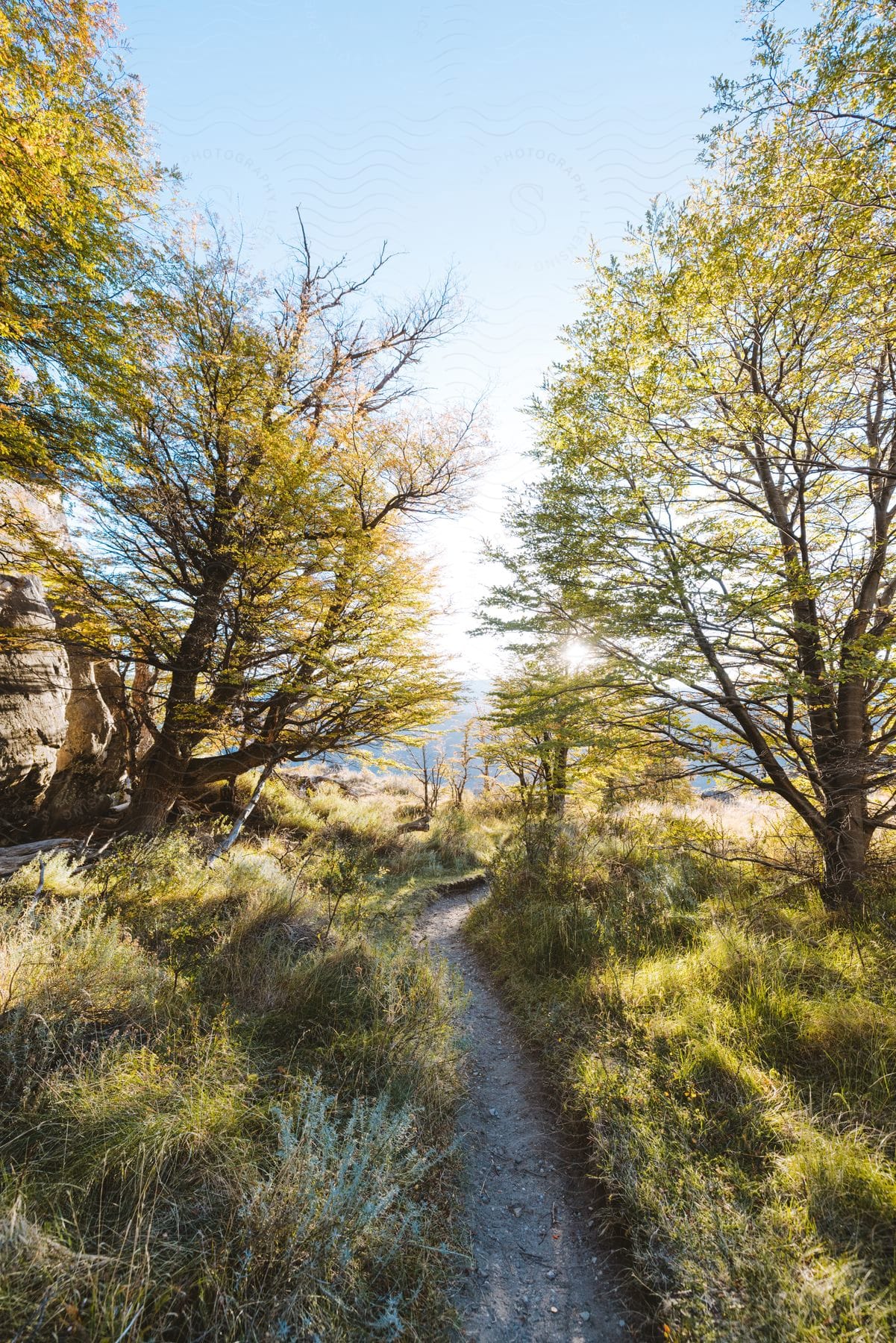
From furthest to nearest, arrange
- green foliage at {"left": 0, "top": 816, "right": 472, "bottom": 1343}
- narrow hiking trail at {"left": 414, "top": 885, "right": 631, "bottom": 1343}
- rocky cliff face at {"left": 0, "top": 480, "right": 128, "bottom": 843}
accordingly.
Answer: rocky cliff face at {"left": 0, "top": 480, "right": 128, "bottom": 843}, narrow hiking trail at {"left": 414, "top": 885, "right": 631, "bottom": 1343}, green foliage at {"left": 0, "top": 816, "right": 472, "bottom": 1343}

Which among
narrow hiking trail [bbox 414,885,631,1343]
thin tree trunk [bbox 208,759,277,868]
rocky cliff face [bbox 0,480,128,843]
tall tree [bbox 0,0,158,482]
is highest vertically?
tall tree [bbox 0,0,158,482]

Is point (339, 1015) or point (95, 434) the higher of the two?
point (95, 434)

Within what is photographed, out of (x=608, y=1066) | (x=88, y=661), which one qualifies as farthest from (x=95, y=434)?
(x=608, y=1066)

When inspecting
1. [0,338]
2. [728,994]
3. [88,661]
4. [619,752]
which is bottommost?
[728,994]

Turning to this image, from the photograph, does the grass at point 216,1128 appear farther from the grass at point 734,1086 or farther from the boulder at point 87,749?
the boulder at point 87,749

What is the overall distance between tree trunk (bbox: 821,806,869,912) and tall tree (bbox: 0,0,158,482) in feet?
31.3

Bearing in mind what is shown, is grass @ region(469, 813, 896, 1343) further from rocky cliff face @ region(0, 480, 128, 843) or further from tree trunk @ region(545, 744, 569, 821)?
rocky cliff face @ region(0, 480, 128, 843)

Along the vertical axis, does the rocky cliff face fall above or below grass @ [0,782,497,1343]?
above

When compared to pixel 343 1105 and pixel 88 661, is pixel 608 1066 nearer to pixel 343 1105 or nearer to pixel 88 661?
pixel 343 1105

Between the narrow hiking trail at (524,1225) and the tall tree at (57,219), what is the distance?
290 inches

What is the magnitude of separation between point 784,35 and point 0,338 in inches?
310

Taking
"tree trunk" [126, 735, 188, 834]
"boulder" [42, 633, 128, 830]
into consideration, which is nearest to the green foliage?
"tree trunk" [126, 735, 188, 834]

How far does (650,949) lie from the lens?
5164mm

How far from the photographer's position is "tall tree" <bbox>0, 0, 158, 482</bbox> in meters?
4.21
